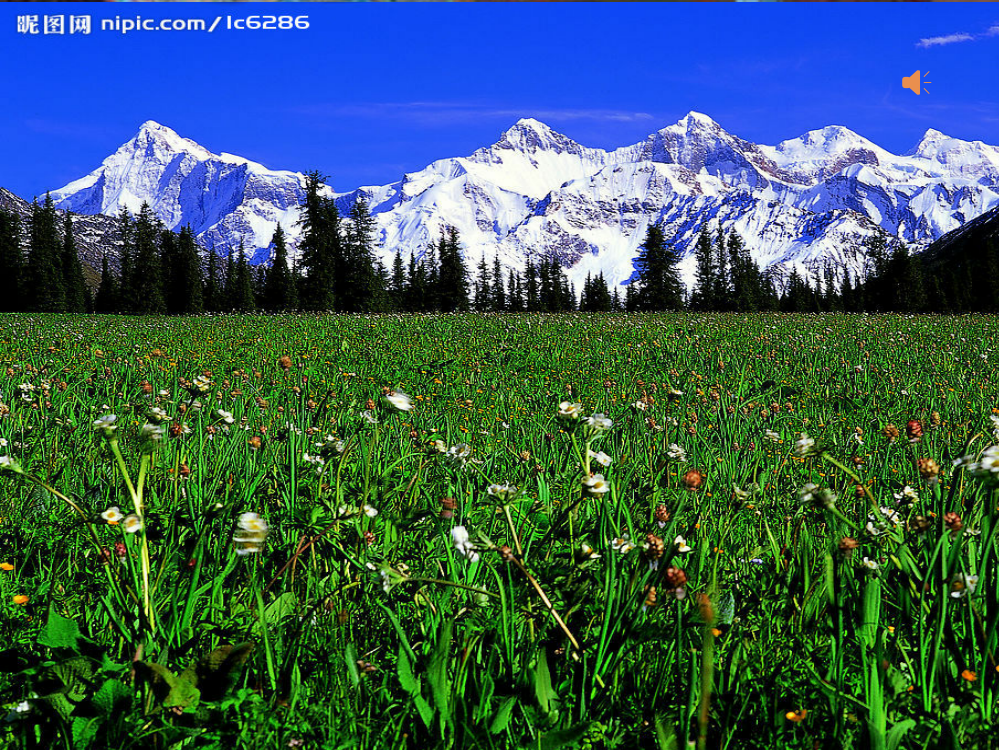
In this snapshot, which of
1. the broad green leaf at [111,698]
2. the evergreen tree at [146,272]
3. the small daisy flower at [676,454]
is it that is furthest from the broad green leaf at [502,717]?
the evergreen tree at [146,272]

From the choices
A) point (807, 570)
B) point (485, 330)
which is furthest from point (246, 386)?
point (485, 330)

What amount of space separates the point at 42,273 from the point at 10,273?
308 centimetres

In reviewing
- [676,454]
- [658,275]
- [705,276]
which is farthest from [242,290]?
[676,454]

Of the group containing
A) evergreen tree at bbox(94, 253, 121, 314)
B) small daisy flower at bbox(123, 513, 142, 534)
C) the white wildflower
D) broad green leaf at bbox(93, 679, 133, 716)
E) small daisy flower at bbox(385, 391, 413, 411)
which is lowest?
broad green leaf at bbox(93, 679, 133, 716)

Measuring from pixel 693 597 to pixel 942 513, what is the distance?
757 mm

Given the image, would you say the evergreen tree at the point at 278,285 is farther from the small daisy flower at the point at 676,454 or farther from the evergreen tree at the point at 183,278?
the small daisy flower at the point at 676,454

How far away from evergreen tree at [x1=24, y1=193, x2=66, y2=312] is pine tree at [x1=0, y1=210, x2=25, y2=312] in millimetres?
754

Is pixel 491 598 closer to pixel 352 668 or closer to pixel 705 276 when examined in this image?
pixel 352 668

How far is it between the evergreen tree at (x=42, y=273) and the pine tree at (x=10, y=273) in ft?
2.47

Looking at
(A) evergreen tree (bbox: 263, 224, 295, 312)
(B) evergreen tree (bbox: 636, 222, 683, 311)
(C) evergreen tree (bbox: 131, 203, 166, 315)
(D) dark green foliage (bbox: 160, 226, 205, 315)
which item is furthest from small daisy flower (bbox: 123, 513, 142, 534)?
(A) evergreen tree (bbox: 263, 224, 295, 312)

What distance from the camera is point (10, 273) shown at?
232ft

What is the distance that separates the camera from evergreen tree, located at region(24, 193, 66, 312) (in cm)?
7100

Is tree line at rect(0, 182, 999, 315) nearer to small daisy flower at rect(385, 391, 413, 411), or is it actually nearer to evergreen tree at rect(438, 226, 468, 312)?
evergreen tree at rect(438, 226, 468, 312)

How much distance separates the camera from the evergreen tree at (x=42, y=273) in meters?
71.0
